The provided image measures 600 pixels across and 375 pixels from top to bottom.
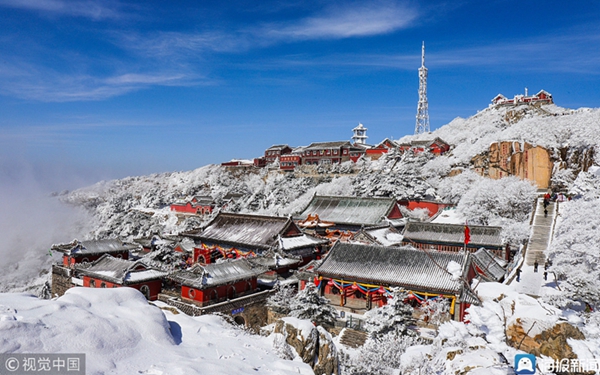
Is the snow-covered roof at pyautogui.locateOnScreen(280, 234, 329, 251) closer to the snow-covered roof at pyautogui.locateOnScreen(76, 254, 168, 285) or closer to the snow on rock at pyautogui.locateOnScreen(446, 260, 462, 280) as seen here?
the snow-covered roof at pyautogui.locateOnScreen(76, 254, 168, 285)

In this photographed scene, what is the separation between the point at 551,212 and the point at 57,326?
40.8 metres

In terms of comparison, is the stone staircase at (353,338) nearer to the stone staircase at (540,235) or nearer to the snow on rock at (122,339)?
the snow on rock at (122,339)

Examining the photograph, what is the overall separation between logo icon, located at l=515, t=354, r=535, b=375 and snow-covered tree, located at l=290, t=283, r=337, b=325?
12416mm

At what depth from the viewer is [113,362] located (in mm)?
8695

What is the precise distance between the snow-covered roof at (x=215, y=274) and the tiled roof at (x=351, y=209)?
17198mm

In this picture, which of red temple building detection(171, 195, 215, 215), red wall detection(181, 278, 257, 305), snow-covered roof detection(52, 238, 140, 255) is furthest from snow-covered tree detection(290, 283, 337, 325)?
red temple building detection(171, 195, 215, 215)

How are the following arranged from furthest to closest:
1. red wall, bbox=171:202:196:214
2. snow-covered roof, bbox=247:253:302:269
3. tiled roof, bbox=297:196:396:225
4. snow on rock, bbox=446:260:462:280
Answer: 1. red wall, bbox=171:202:196:214
2. tiled roof, bbox=297:196:396:225
3. snow-covered roof, bbox=247:253:302:269
4. snow on rock, bbox=446:260:462:280

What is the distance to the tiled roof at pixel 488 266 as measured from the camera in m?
24.9

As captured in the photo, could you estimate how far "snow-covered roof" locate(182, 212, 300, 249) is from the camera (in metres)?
33.5

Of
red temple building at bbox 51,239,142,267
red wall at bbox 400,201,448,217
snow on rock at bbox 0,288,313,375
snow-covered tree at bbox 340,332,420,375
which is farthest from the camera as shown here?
red wall at bbox 400,201,448,217

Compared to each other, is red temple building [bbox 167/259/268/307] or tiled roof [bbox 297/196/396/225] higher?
tiled roof [bbox 297/196/396/225]

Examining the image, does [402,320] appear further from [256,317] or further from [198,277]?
[198,277]

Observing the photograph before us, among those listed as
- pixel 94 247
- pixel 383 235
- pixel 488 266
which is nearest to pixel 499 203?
pixel 383 235

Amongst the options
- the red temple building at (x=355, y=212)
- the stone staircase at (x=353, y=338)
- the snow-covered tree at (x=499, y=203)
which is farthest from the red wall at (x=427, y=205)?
the stone staircase at (x=353, y=338)
